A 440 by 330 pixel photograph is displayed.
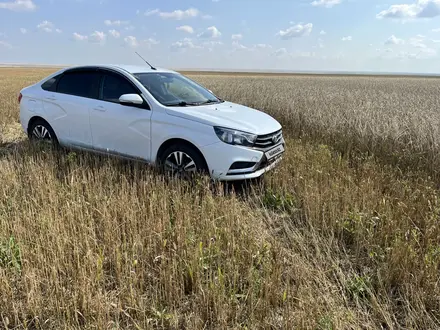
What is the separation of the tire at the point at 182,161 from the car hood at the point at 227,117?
1.50 ft

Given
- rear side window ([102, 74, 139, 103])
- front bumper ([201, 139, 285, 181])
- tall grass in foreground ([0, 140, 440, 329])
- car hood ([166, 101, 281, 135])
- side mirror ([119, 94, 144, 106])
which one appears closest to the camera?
tall grass in foreground ([0, 140, 440, 329])

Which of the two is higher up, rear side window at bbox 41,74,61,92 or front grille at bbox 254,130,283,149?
rear side window at bbox 41,74,61,92

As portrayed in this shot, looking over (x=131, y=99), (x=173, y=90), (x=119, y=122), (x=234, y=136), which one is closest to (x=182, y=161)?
(x=234, y=136)

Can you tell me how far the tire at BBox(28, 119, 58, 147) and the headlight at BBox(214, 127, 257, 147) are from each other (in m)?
3.51

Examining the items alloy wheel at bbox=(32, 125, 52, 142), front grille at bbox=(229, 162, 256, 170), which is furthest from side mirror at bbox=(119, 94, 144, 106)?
alloy wheel at bbox=(32, 125, 52, 142)

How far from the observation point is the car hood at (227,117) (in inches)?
181

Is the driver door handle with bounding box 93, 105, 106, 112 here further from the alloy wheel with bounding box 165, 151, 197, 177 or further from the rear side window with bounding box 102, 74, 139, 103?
the alloy wheel with bounding box 165, 151, 197, 177

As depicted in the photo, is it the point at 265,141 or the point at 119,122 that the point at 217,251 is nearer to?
the point at 265,141

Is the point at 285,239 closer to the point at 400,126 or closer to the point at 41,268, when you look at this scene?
the point at 41,268

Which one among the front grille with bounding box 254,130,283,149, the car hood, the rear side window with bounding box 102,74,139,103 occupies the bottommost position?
the front grille with bounding box 254,130,283,149

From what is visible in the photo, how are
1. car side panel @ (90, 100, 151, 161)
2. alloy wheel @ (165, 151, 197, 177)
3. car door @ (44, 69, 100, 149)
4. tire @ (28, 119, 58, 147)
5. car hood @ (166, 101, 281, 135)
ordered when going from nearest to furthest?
car hood @ (166, 101, 281, 135)
alloy wheel @ (165, 151, 197, 177)
car side panel @ (90, 100, 151, 161)
car door @ (44, 69, 100, 149)
tire @ (28, 119, 58, 147)

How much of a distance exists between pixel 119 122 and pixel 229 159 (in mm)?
1980

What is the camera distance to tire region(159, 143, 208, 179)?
4.66 metres

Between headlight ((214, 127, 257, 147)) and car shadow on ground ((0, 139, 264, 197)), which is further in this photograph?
car shadow on ground ((0, 139, 264, 197))
